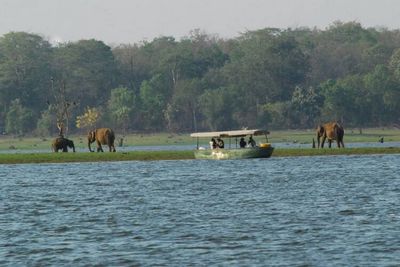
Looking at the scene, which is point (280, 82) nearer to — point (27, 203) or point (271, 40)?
point (271, 40)

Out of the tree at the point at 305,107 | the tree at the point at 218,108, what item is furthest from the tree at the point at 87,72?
the tree at the point at 305,107

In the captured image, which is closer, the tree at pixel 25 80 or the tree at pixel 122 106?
the tree at pixel 122 106

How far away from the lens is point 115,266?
31922 millimetres

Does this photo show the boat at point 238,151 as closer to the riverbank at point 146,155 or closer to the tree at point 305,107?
the riverbank at point 146,155

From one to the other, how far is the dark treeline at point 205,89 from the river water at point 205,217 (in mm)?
92059

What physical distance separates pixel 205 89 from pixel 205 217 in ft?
450

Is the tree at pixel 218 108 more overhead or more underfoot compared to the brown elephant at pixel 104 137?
more overhead

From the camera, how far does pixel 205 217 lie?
1737 inches

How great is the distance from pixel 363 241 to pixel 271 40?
153 meters

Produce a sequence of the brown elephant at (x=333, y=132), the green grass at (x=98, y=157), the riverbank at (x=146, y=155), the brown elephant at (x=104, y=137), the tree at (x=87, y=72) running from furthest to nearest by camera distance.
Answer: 1. the tree at (x=87, y=72)
2. the brown elephant at (x=104, y=137)
3. the brown elephant at (x=333, y=132)
4. the green grass at (x=98, y=157)
5. the riverbank at (x=146, y=155)

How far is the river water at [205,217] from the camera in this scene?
33500 mm

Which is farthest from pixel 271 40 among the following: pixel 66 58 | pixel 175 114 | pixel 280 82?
pixel 66 58

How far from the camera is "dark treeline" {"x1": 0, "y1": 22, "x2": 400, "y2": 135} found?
552 ft

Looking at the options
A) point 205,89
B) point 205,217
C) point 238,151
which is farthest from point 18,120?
point 205,217
